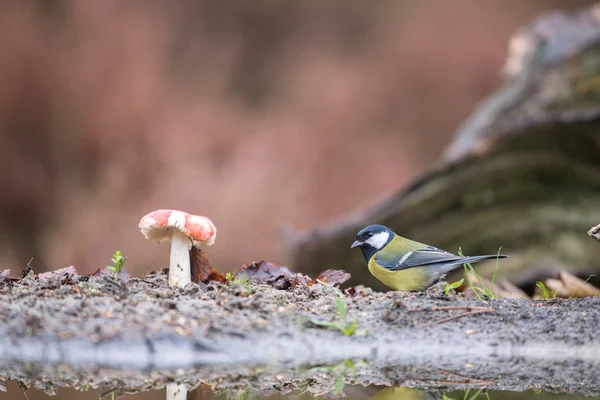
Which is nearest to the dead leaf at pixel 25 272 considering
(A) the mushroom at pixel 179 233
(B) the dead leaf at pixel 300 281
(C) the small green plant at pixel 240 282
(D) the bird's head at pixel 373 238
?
(A) the mushroom at pixel 179 233

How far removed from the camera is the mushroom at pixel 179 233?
2.05 metres

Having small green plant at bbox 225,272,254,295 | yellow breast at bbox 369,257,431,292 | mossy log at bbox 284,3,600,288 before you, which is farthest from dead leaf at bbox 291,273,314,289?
mossy log at bbox 284,3,600,288

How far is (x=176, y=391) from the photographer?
50.5 inches

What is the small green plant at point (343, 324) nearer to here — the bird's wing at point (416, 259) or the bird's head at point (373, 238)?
the bird's wing at point (416, 259)

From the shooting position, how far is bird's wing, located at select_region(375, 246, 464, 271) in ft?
7.88

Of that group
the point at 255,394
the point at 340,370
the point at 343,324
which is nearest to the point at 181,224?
the point at 343,324

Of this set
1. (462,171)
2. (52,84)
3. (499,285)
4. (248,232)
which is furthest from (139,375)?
(52,84)

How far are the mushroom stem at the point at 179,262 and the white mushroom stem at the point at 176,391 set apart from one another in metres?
0.81

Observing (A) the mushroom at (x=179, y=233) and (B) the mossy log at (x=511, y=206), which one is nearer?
(A) the mushroom at (x=179, y=233)

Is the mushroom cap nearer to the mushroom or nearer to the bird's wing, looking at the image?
the mushroom

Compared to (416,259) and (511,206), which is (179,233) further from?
(511,206)

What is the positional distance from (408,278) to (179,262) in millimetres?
745

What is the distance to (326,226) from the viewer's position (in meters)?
4.18

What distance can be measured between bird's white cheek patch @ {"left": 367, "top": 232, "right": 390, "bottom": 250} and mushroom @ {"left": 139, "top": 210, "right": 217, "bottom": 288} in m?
0.62
